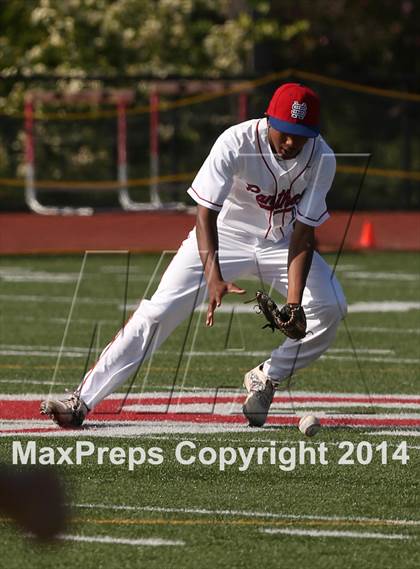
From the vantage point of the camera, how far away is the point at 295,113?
6.97m

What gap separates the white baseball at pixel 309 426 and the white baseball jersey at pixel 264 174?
899mm

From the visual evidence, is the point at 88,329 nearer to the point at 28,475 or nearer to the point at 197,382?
the point at 197,382

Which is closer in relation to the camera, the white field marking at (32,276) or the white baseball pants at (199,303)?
the white baseball pants at (199,303)

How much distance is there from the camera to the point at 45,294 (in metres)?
14.8

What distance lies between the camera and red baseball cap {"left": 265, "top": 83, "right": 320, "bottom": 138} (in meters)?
6.98

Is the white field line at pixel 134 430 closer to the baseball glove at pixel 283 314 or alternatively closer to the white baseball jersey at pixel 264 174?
the baseball glove at pixel 283 314

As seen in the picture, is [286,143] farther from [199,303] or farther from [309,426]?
[309,426]

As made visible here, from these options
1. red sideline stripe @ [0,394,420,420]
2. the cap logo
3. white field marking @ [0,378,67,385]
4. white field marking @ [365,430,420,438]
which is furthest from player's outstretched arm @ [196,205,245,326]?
white field marking @ [0,378,67,385]

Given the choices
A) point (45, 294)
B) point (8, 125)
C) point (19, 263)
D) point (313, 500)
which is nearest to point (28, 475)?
point (313, 500)

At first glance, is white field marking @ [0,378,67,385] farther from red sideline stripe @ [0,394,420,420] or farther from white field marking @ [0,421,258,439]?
white field marking @ [0,421,258,439]

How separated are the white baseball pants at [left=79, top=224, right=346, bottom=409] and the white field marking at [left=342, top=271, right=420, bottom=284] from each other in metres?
8.72

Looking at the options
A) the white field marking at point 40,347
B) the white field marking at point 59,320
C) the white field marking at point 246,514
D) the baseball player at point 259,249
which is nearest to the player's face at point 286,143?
the baseball player at point 259,249

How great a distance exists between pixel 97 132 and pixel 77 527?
19190mm

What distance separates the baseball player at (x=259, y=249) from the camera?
711 centimetres
